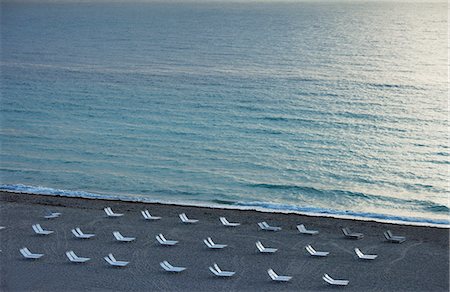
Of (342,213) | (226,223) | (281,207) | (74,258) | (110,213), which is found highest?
(74,258)

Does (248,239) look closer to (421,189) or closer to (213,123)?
(421,189)

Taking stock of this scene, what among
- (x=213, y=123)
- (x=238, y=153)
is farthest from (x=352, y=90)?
(x=238, y=153)

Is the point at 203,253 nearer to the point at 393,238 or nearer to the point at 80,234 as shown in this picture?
the point at 80,234

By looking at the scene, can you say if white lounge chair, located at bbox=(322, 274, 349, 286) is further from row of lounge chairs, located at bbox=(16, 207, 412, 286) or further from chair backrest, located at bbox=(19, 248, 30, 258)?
→ chair backrest, located at bbox=(19, 248, 30, 258)

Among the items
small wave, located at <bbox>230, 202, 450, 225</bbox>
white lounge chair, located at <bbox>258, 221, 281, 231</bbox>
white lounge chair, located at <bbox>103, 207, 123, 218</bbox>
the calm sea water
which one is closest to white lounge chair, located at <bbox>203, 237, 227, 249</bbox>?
white lounge chair, located at <bbox>258, 221, 281, 231</bbox>

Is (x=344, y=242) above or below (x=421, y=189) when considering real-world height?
above

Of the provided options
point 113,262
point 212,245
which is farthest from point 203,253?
point 113,262
